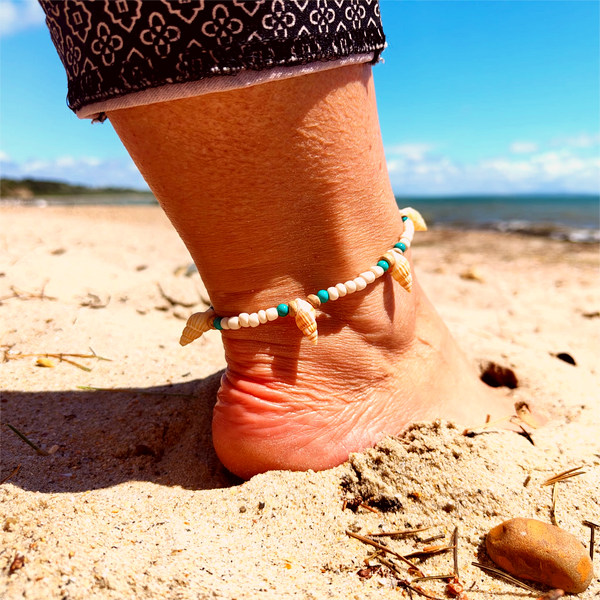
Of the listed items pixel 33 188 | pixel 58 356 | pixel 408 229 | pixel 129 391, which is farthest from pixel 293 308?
pixel 33 188

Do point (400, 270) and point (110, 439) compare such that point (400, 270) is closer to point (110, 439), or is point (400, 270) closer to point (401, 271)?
point (401, 271)

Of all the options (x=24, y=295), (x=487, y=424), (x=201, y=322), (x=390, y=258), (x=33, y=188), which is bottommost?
(x=33, y=188)

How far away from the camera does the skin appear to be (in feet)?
3.58

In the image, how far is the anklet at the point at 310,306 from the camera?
4.07 ft

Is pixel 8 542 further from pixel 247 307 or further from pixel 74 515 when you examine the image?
pixel 247 307

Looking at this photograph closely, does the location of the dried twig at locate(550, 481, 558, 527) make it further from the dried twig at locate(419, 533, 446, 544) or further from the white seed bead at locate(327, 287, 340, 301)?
the white seed bead at locate(327, 287, 340, 301)

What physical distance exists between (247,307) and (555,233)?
868 centimetres

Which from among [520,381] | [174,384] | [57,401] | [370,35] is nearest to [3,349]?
[57,401]

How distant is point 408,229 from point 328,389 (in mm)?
562

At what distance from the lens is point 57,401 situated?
1.52m

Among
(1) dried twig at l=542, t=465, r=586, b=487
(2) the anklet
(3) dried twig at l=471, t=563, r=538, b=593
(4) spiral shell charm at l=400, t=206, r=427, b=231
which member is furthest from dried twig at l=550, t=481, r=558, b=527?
(4) spiral shell charm at l=400, t=206, r=427, b=231

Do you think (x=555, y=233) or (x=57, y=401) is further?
(x=555, y=233)

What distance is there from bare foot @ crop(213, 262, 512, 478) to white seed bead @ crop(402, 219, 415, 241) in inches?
6.3

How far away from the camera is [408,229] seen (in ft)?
5.03
